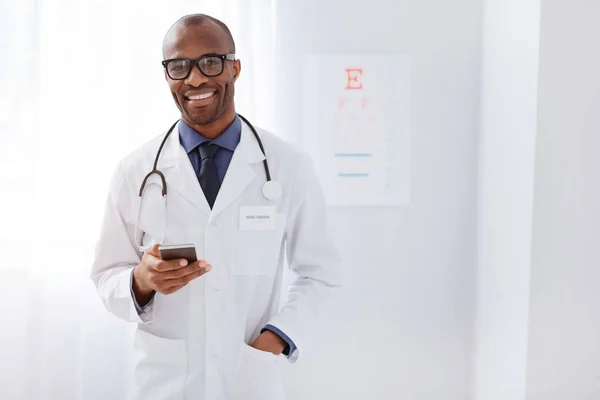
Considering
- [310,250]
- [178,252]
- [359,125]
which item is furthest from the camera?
[359,125]

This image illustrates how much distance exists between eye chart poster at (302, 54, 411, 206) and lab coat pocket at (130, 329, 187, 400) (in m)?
0.89

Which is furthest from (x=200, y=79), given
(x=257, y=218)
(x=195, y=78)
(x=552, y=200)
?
(x=552, y=200)

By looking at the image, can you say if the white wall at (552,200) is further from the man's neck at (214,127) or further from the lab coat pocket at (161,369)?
the lab coat pocket at (161,369)

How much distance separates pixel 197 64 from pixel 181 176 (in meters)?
0.29

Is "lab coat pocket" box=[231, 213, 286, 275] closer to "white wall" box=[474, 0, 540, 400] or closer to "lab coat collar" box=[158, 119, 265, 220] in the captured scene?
"lab coat collar" box=[158, 119, 265, 220]

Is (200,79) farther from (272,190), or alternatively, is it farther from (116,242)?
(116,242)

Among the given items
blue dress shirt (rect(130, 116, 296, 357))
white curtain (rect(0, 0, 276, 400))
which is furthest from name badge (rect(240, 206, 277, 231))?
white curtain (rect(0, 0, 276, 400))

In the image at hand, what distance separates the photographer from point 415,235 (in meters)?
2.23

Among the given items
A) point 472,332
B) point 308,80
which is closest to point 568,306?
point 472,332

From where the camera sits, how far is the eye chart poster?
216cm

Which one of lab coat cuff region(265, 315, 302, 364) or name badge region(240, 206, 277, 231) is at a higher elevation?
name badge region(240, 206, 277, 231)

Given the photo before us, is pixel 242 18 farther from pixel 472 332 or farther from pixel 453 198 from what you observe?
pixel 472 332

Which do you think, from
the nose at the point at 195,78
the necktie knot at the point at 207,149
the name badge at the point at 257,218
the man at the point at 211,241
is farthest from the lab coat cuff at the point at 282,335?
the nose at the point at 195,78

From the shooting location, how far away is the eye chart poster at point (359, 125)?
85.2 inches
